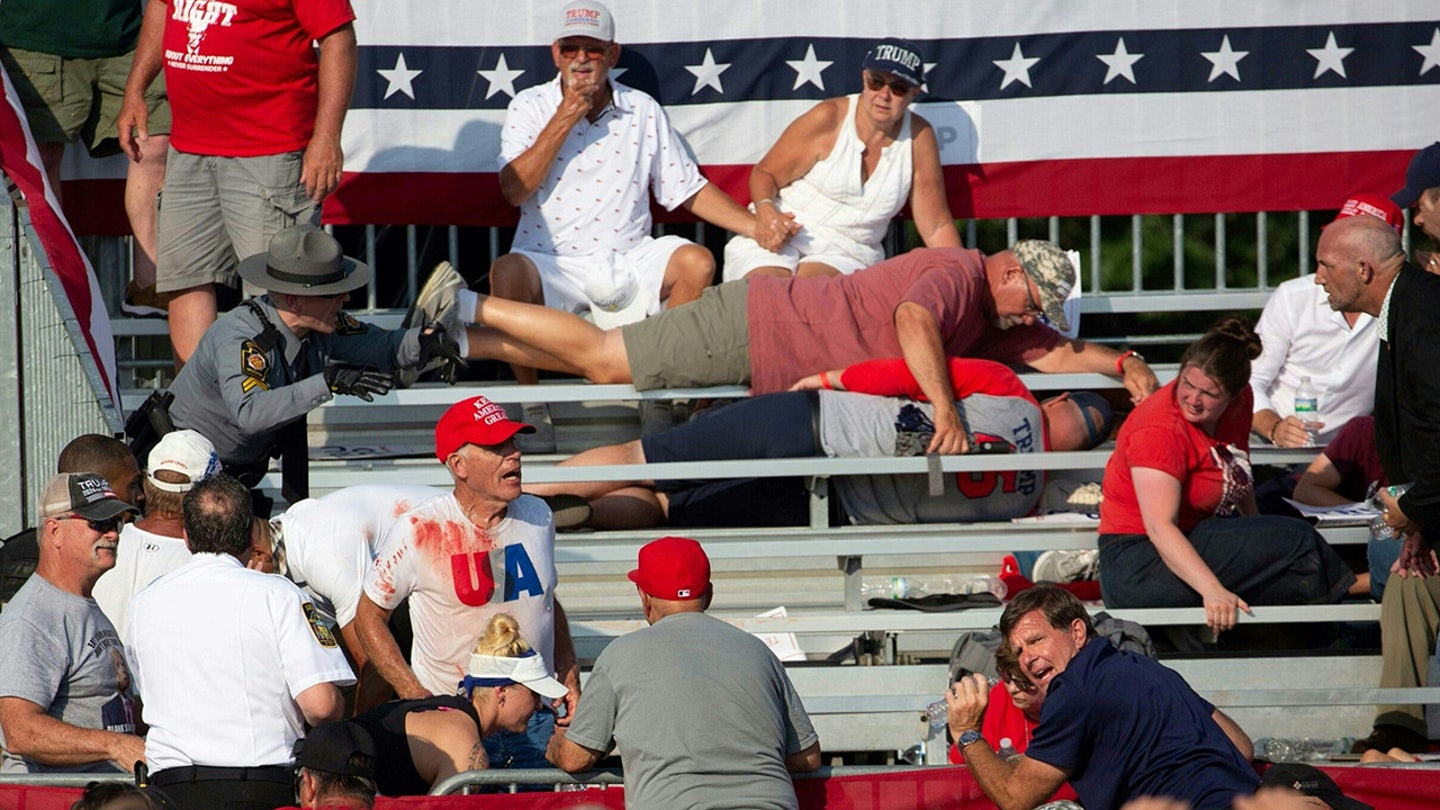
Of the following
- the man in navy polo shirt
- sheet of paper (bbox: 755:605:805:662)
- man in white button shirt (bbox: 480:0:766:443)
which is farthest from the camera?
man in white button shirt (bbox: 480:0:766:443)

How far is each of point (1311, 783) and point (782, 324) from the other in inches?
128

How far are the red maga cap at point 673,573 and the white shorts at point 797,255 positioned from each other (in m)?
2.90

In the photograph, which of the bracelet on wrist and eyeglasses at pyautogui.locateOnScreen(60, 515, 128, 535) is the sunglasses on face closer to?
the bracelet on wrist

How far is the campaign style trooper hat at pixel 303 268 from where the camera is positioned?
19.4ft

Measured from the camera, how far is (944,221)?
7617 mm

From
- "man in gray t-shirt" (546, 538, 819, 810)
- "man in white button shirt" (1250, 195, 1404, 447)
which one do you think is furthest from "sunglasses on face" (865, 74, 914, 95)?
"man in gray t-shirt" (546, 538, 819, 810)

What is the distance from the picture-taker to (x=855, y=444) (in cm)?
664

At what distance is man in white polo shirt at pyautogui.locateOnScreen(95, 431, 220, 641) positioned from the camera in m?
5.20

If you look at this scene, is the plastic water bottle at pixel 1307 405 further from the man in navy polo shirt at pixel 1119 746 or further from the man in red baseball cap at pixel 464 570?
the man in red baseball cap at pixel 464 570

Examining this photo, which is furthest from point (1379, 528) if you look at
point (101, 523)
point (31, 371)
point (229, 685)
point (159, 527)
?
point (31, 371)

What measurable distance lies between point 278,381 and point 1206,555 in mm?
3089

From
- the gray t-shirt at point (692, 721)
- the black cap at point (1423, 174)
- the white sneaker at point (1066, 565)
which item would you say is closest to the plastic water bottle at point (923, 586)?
the white sneaker at point (1066, 565)

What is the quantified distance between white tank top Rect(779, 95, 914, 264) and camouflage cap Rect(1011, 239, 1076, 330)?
0.82m

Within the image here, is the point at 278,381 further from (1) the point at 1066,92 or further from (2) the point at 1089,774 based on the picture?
(1) the point at 1066,92
